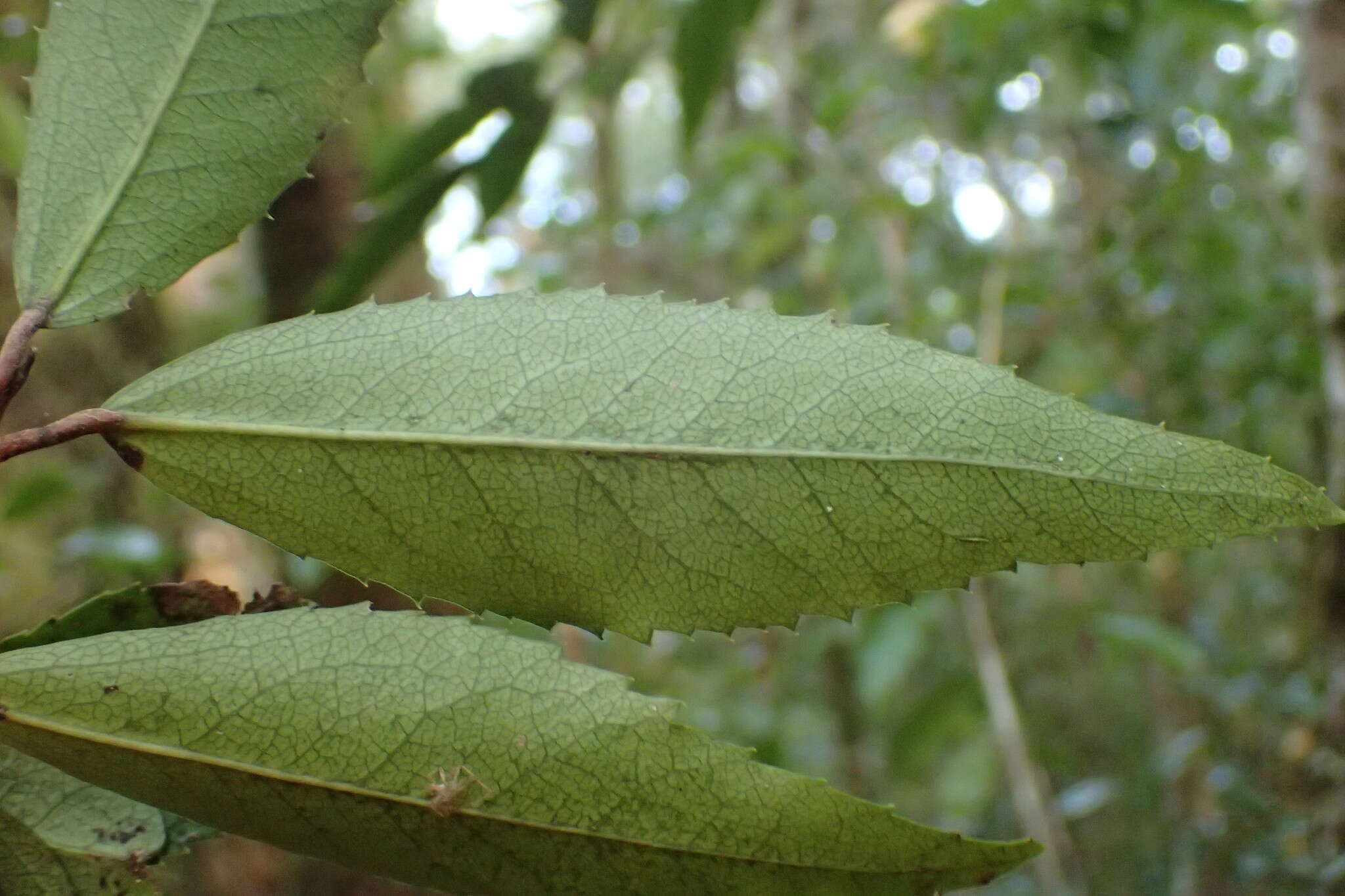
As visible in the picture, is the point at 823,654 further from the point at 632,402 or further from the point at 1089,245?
the point at 632,402

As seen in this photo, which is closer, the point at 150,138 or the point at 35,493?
the point at 150,138

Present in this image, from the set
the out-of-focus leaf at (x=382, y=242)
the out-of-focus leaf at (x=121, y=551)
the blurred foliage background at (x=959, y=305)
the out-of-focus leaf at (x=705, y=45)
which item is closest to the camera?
the out-of-focus leaf at (x=382, y=242)

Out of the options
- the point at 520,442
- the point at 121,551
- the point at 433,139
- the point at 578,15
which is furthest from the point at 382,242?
the point at 121,551

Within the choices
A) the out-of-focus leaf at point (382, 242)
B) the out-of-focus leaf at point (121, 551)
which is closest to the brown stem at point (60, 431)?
the out-of-focus leaf at point (382, 242)

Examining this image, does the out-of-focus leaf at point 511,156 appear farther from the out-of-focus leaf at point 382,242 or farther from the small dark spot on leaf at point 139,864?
the small dark spot on leaf at point 139,864

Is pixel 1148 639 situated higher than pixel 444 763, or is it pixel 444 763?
pixel 444 763

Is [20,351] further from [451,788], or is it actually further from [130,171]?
[451,788]
